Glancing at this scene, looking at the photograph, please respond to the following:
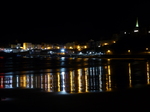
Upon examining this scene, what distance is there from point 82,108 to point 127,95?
2.55 m

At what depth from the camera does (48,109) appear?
6.22m

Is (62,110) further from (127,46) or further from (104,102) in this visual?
(127,46)

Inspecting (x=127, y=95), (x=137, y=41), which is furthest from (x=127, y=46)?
(x=127, y=95)

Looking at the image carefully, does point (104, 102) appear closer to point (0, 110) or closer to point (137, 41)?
point (0, 110)

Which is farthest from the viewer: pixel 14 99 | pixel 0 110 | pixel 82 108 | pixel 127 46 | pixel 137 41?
pixel 137 41

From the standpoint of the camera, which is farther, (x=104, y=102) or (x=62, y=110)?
(x=104, y=102)

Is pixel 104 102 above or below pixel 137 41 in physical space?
below

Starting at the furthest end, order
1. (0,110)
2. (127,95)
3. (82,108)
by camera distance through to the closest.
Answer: (127,95) → (82,108) → (0,110)

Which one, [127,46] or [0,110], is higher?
[127,46]

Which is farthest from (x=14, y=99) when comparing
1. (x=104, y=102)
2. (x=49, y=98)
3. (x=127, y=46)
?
(x=127, y=46)

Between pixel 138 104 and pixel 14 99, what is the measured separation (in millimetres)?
4141

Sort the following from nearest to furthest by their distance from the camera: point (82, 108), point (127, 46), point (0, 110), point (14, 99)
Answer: point (0, 110) → point (82, 108) → point (14, 99) → point (127, 46)

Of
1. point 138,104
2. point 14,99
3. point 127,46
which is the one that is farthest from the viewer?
point 127,46

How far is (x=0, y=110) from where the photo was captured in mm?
5953
